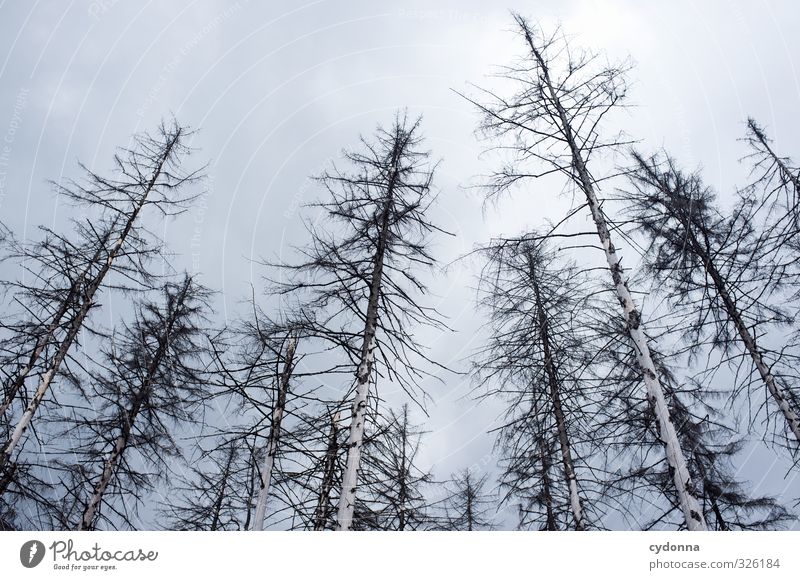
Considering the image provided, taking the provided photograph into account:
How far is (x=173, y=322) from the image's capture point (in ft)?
37.9

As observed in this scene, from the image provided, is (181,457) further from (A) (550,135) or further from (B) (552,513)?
(A) (550,135)

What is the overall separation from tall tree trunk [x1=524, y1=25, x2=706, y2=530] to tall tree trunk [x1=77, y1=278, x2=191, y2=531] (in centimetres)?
899

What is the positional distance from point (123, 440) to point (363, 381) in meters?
8.17

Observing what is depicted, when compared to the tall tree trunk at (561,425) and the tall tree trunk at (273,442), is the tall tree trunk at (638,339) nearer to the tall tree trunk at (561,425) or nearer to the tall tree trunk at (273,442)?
the tall tree trunk at (561,425)

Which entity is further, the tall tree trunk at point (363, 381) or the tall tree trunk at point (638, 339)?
the tall tree trunk at point (363, 381)

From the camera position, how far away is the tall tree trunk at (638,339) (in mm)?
3957

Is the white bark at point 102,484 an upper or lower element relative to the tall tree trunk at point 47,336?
lower

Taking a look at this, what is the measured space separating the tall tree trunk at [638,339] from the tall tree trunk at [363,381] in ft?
10.8

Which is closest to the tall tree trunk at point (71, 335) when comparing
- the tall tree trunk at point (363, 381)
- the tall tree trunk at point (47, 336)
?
the tall tree trunk at point (47, 336)

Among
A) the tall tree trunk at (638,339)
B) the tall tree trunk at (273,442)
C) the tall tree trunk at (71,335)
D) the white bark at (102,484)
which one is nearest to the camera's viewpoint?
the tall tree trunk at (638,339)

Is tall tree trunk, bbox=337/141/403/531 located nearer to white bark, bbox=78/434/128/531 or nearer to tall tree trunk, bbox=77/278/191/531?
tall tree trunk, bbox=77/278/191/531

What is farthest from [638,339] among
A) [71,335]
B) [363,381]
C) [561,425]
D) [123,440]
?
[123,440]
